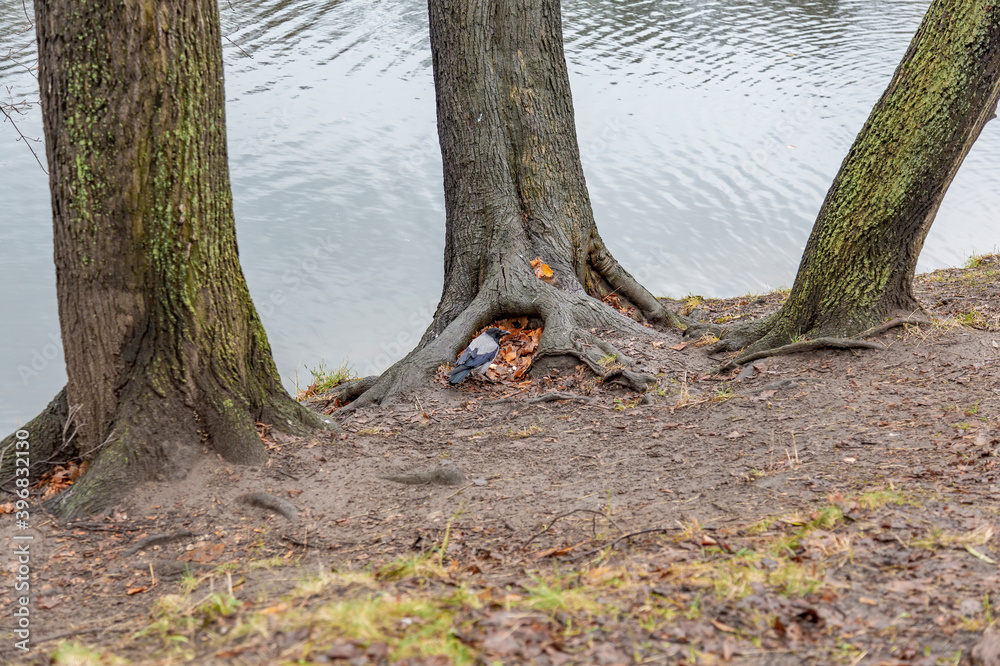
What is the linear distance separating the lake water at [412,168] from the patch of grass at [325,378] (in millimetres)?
224

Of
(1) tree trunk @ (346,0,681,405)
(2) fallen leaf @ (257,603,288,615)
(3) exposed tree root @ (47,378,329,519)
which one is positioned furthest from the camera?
(1) tree trunk @ (346,0,681,405)

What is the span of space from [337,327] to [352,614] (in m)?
7.36

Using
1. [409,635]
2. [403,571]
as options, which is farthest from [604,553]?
[409,635]

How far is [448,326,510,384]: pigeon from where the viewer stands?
18.0 feet

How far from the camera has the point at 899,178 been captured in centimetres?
486

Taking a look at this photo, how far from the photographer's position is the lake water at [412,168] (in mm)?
9445

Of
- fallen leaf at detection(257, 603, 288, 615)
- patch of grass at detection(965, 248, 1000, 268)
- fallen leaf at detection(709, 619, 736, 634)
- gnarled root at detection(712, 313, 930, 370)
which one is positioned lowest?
patch of grass at detection(965, 248, 1000, 268)

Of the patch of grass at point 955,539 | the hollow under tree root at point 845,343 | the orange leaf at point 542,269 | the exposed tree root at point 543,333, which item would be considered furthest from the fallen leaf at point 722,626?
the orange leaf at point 542,269

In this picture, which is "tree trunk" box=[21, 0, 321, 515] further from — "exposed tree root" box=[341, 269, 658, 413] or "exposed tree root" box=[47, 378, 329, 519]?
"exposed tree root" box=[341, 269, 658, 413]

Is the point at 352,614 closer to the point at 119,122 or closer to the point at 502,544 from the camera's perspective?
the point at 502,544

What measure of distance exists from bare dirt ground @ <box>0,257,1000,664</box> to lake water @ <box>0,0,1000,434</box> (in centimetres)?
450

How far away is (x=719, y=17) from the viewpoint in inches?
789

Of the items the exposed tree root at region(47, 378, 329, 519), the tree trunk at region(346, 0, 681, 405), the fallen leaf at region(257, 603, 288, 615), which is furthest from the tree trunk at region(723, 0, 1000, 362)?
the fallen leaf at region(257, 603, 288, 615)

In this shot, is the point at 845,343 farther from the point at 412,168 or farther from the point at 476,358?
the point at 412,168
